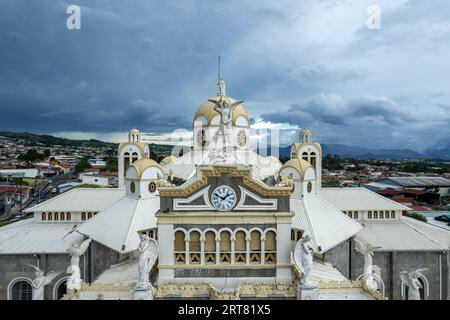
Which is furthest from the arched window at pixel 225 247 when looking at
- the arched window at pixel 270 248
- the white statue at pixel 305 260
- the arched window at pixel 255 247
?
the white statue at pixel 305 260

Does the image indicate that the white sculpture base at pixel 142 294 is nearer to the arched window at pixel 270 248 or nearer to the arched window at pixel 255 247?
the arched window at pixel 255 247

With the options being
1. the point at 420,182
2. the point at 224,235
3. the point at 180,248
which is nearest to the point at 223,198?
the point at 224,235

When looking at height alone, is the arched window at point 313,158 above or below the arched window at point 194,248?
above

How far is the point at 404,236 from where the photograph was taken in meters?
21.0

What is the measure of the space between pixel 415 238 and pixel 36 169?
6780 cm

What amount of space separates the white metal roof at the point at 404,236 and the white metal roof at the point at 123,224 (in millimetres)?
13587

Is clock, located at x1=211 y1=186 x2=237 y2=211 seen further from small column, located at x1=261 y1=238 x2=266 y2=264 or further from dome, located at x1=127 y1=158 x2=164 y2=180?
dome, located at x1=127 y1=158 x2=164 y2=180

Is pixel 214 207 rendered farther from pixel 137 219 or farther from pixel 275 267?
pixel 137 219

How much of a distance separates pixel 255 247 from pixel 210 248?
2.01 metres

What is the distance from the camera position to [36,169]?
212ft

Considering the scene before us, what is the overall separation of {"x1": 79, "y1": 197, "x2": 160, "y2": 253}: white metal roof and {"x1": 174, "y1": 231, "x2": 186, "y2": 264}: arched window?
4520mm

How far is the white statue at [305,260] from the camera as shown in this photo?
12.5 m

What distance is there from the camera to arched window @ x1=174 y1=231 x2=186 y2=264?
45.3 feet

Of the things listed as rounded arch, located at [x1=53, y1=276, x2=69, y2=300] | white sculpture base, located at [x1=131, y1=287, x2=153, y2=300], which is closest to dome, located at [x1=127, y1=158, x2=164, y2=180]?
rounded arch, located at [x1=53, y1=276, x2=69, y2=300]
